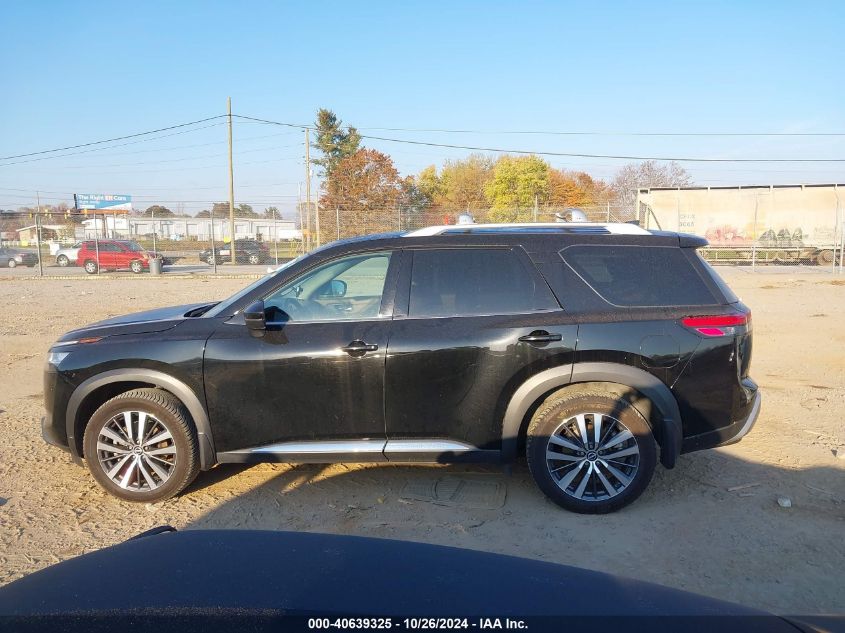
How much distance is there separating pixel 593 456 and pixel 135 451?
2.96 m

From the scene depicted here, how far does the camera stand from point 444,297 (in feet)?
14.0

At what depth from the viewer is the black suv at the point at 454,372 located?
4070 mm

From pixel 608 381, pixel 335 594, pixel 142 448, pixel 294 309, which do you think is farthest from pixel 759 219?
pixel 335 594

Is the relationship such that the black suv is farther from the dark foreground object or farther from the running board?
the dark foreground object

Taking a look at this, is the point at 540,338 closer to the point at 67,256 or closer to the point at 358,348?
the point at 358,348

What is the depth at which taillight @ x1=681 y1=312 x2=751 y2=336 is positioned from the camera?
4066 millimetres

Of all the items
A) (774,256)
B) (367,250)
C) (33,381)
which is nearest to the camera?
(367,250)

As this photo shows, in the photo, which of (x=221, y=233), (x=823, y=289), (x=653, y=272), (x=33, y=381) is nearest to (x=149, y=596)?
(x=653, y=272)

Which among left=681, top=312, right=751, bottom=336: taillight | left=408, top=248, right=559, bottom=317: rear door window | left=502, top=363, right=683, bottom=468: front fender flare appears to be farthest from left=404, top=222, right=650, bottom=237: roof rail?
left=502, top=363, right=683, bottom=468: front fender flare

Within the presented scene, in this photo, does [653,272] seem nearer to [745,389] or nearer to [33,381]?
[745,389]

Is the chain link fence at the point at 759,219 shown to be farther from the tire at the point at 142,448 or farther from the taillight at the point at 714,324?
the tire at the point at 142,448

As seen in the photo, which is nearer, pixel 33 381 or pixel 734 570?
pixel 734 570

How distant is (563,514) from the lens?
408cm

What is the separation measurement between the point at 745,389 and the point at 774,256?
29.0 meters
